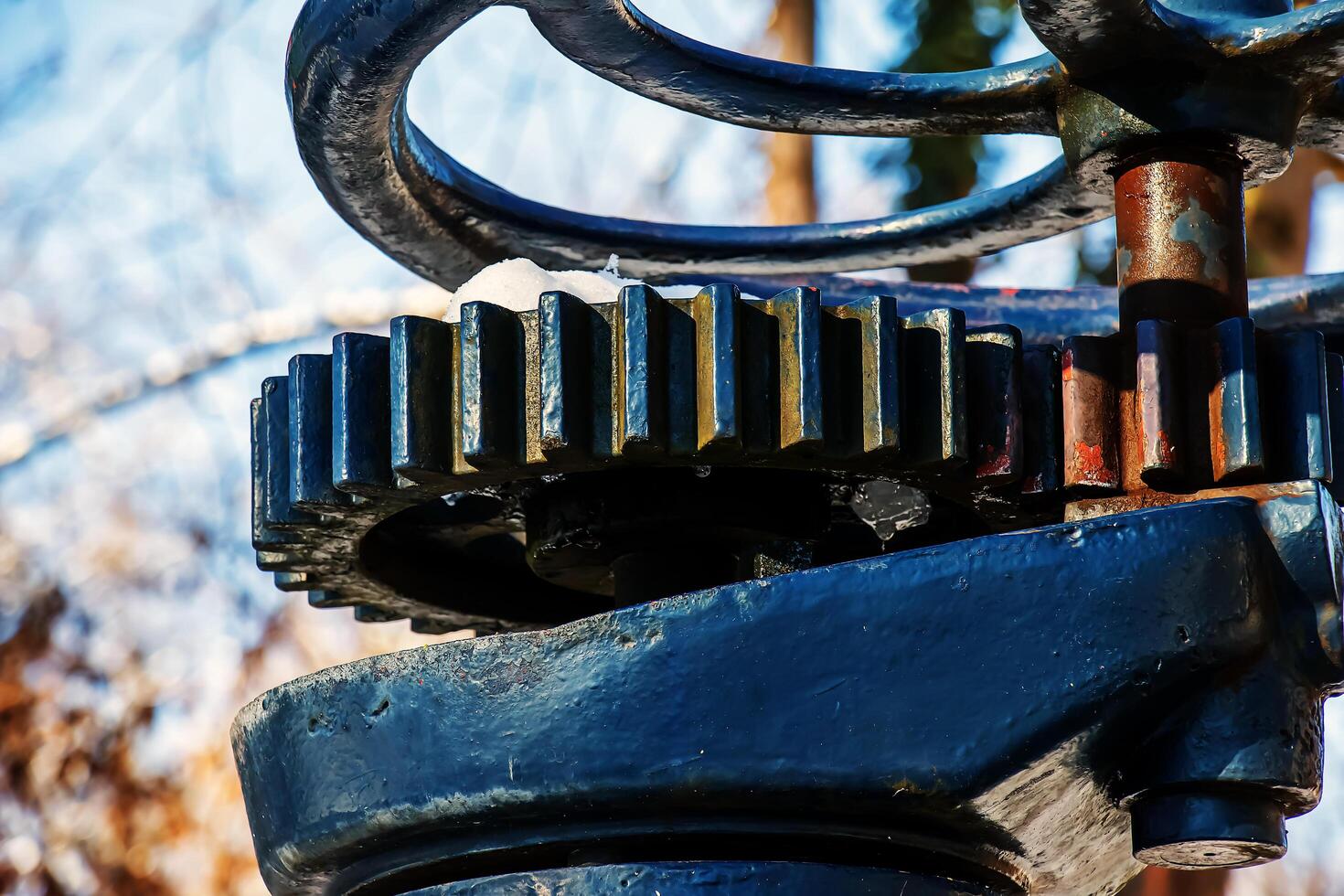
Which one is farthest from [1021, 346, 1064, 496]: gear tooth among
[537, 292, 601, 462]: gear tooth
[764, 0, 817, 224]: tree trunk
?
[764, 0, 817, 224]: tree trunk

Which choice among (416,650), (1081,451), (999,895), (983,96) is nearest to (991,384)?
(1081,451)

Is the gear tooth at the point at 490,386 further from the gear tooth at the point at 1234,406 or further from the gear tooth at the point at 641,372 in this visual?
the gear tooth at the point at 1234,406

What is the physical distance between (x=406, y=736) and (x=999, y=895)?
52 centimetres

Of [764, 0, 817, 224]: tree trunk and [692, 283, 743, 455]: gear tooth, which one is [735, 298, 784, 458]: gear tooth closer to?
[692, 283, 743, 455]: gear tooth

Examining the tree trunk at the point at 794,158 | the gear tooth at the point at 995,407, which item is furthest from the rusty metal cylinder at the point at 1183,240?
the tree trunk at the point at 794,158

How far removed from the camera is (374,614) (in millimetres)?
2021

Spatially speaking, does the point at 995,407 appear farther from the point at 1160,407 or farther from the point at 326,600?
the point at 326,600

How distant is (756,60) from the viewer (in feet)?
5.44

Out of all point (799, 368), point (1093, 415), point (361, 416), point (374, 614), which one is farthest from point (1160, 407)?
point (374, 614)

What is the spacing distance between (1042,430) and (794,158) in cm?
663

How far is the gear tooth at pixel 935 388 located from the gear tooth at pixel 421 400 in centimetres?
39

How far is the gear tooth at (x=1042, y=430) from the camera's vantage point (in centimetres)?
143

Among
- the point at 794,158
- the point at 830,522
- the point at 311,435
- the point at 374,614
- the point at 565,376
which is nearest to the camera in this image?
the point at 565,376

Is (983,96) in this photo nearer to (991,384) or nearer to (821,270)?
(991,384)
